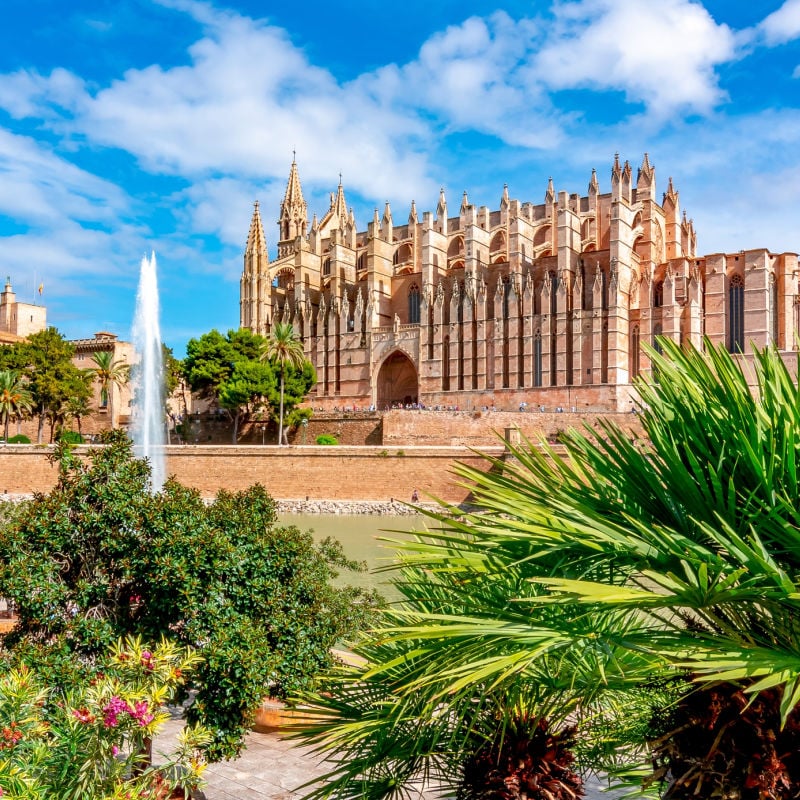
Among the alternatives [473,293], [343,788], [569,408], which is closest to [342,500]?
[569,408]

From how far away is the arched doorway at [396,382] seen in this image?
45.8m

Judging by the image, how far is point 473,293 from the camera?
43281mm

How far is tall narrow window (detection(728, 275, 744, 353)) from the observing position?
1406 inches

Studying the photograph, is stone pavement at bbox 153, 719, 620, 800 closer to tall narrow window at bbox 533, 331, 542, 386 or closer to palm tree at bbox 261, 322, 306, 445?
palm tree at bbox 261, 322, 306, 445

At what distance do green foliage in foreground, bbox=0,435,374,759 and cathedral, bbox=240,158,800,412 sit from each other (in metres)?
30.9

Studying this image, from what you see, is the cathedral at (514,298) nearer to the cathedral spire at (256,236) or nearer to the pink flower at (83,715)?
the cathedral spire at (256,236)

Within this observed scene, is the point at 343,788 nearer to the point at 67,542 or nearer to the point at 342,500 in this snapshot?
the point at 67,542

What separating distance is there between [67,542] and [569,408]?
34.2 meters

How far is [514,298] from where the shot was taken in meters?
41.6

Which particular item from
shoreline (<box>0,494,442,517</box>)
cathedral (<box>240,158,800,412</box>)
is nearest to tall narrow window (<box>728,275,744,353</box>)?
cathedral (<box>240,158,800,412</box>)

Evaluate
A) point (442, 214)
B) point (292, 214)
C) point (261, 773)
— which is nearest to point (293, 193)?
point (292, 214)

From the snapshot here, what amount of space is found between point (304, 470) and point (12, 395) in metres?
15.5

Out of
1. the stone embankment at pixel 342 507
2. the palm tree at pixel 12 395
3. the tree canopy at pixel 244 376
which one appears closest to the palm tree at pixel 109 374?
the tree canopy at pixel 244 376

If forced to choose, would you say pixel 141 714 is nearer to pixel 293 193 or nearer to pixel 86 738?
pixel 86 738
